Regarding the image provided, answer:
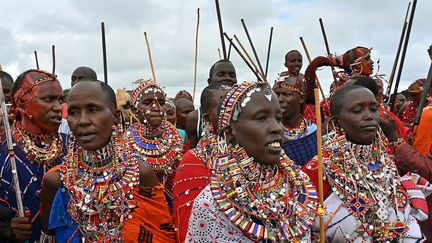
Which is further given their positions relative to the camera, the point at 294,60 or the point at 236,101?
the point at 294,60

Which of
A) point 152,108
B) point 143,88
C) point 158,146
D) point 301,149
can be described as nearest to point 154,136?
point 158,146

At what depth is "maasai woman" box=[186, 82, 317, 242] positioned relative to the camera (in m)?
2.66

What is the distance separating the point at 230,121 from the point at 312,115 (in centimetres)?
329

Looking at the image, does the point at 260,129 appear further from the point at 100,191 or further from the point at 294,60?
the point at 294,60

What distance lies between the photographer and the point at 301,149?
4.49 m

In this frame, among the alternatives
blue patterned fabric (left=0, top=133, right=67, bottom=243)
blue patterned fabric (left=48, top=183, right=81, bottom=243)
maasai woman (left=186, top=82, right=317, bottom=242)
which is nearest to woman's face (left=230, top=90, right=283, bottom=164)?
maasai woman (left=186, top=82, right=317, bottom=242)

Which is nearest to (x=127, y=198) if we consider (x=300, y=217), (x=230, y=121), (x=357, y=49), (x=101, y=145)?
(x=101, y=145)

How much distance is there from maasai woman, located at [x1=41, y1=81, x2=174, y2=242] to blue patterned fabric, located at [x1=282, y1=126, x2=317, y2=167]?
1.76m

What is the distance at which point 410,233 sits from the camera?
3234mm

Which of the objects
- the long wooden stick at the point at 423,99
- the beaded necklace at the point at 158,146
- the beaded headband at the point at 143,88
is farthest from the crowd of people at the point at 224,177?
the beaded headband at the point at 143,88

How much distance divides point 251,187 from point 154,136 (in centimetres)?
338

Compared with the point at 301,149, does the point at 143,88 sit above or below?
above

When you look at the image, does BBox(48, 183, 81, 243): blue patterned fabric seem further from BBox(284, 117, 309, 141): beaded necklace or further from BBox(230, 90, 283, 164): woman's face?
BBox(284, 117, 309, 141): beaded necklace

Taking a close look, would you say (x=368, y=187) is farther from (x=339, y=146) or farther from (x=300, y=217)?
(x=300, y=217)
